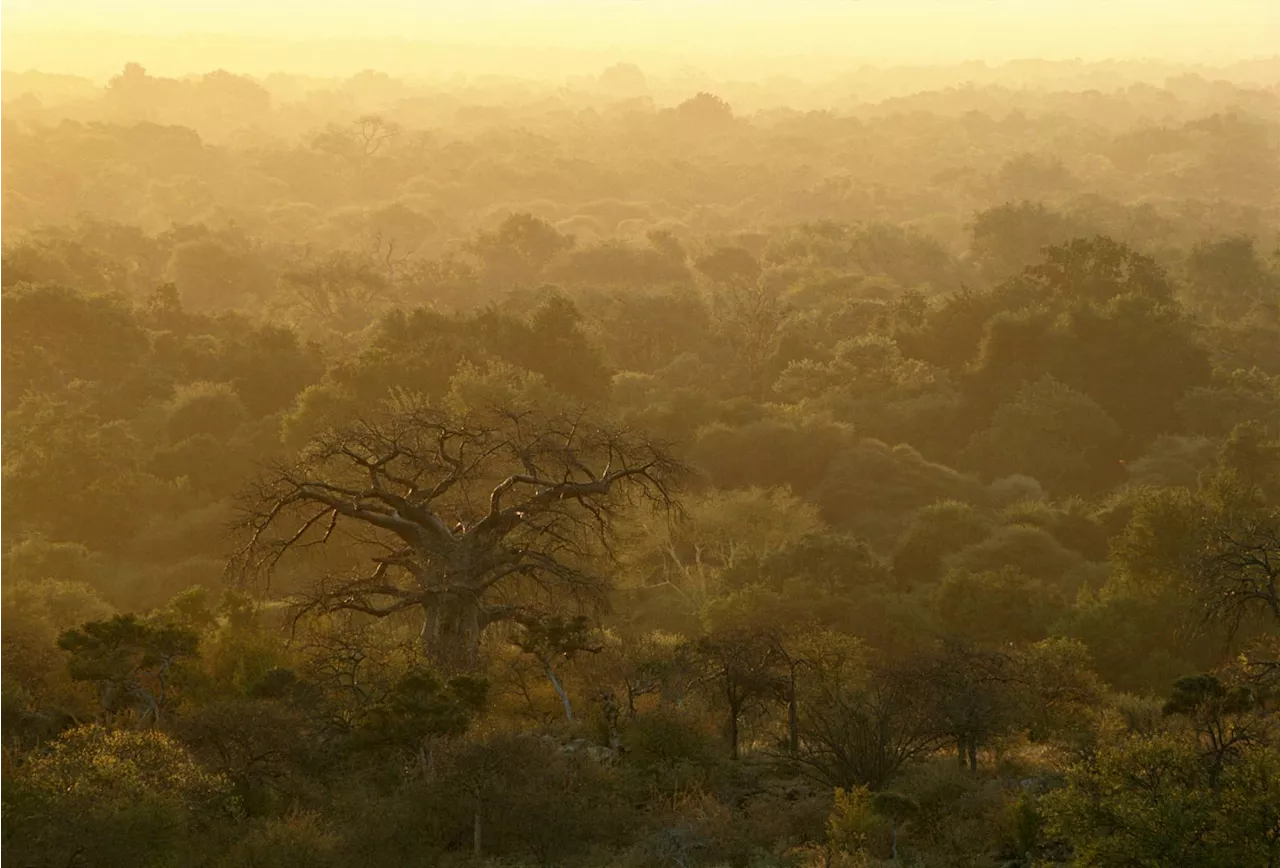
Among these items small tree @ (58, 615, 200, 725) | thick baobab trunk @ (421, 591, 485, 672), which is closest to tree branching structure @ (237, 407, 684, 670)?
thick baobab trunk @ (421, 591, 485, 672)

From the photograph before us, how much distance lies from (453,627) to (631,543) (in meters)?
16.5

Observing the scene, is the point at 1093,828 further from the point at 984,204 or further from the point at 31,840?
the point at 984,204

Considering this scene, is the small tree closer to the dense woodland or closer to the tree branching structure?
the dense woodland

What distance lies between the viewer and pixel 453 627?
26.3m

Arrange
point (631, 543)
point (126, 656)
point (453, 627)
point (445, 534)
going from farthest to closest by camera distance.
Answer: point (631, 543)
point (445, 534)
point (453, 627)
point (126, 656)

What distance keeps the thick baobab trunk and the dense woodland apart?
7 cm

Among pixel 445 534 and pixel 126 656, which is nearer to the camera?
pixel 126 656

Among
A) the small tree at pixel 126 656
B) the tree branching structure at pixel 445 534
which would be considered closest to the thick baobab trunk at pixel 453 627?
the tree branching structure at pixel 445 534

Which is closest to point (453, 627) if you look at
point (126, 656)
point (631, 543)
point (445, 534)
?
point (445, 534)

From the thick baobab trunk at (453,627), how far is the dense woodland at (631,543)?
0.23 feet

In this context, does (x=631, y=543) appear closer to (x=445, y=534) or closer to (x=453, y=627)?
(x=445, y=534)

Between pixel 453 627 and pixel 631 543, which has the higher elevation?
pixel 453 627

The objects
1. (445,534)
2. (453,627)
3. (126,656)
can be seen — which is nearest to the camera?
(126,656)

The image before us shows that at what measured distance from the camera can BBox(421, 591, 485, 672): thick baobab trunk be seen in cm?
2611
